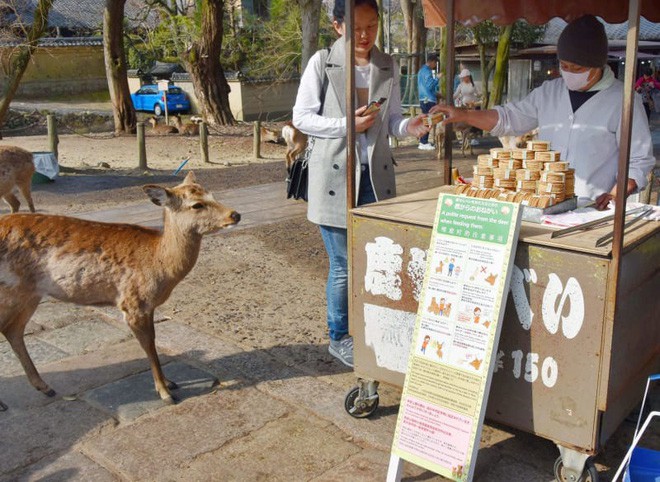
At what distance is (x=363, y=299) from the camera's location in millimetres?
3543

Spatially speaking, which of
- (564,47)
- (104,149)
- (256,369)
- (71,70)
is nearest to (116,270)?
(256,369)

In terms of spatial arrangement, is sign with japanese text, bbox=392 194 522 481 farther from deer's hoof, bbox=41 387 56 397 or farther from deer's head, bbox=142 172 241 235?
deer's hoof, bbox=41 387 56 397

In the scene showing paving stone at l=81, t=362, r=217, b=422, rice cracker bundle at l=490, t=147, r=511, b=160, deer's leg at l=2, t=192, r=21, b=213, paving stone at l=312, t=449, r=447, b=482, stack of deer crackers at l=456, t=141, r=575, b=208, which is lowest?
paving stone at l=312, t=449, r=447, b=482

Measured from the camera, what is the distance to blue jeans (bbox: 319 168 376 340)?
4.04 m

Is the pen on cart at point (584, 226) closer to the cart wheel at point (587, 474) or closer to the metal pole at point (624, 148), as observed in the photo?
the metal pole at point (624, 148)

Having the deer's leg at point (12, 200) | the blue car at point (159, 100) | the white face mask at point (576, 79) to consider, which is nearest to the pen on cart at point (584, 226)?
the white face mask at point (576, 79)

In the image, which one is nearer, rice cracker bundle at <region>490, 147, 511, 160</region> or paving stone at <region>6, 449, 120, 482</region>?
paving stone at <region>6, 449, 120, 482</region>

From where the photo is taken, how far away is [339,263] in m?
4.12

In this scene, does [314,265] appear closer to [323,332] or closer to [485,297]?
[323,332]

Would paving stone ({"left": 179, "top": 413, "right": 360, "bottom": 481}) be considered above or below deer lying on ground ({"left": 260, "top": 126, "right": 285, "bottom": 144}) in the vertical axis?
below

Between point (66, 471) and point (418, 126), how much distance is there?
97.8 inches

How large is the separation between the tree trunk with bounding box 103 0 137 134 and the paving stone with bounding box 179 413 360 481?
633 inches

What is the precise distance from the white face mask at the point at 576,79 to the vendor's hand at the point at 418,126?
75 centimetres

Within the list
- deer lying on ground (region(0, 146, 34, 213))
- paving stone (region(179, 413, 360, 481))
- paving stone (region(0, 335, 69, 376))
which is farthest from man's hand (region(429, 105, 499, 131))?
deer lying on ground (region(0, 146, 34, 213))
